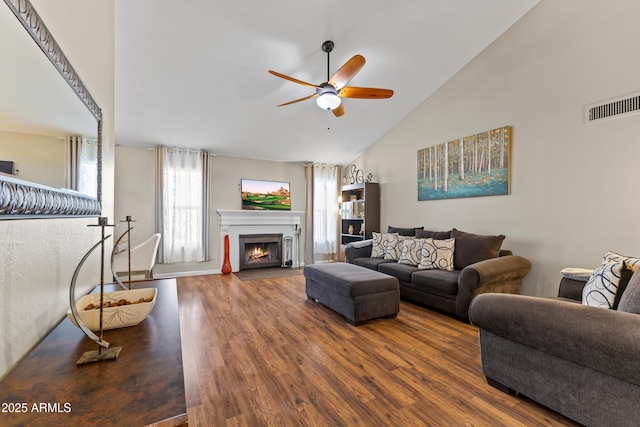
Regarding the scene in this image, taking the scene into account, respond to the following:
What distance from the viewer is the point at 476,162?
366cm

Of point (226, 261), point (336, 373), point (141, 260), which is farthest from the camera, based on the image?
point (226, 261)

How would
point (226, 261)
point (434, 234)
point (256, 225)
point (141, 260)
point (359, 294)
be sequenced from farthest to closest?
point (256, 225)
point (226, 261)
point (434, 234)
point (141, 260)
point (359, 294)

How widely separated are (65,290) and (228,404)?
1078 mm

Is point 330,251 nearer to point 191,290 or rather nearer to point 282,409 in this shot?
point 191,290

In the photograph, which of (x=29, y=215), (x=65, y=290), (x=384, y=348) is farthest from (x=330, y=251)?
(x=29, y=215)

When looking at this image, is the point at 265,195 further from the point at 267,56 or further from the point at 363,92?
the point at 363,92

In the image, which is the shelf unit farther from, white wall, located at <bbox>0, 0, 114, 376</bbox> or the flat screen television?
white wall, located at <bbox>0, 0, 114, 376</bbox>

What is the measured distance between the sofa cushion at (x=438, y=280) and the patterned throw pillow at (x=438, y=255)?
142 millimetres

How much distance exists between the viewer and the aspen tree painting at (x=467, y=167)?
3381 mm

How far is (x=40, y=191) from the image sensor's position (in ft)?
2.49

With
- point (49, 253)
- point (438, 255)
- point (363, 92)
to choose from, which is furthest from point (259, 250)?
point (49, 253)

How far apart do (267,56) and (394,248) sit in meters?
3.11

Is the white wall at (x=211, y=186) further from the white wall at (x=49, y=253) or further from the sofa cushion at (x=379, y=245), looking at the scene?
the white wall at (x=49, y=253)

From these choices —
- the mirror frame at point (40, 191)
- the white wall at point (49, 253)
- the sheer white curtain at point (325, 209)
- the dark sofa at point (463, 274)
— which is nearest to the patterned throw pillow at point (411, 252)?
the dark sofa at point (463, 274)
